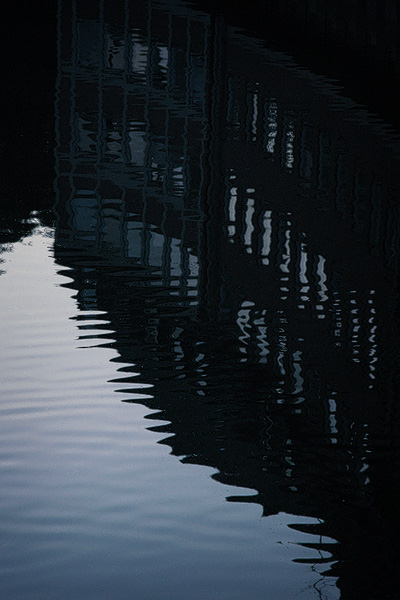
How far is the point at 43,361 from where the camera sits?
9.03 metres

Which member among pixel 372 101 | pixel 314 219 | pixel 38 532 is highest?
pixel 372 101

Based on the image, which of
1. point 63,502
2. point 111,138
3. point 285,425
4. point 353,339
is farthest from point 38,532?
point 111,138

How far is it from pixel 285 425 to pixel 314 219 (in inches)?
257

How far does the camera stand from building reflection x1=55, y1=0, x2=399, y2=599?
7.37m

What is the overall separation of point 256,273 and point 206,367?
3370mm

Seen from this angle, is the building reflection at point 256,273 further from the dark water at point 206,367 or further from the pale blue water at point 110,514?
the pale blue water at point 110,514

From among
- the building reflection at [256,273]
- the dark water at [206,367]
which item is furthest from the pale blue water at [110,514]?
the building reflection at [256,273]

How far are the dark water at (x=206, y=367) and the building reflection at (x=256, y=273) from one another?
3 cm

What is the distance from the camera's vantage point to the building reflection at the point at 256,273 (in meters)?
7.37

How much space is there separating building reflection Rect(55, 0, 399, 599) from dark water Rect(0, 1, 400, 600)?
0.03 meters

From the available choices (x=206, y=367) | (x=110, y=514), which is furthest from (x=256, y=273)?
(x=110, y=514)

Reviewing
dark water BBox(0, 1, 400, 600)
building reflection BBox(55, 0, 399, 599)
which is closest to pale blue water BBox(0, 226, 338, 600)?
dark water BBox(0, 1, 400, 600)

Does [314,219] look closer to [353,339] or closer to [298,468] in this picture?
[353,339]

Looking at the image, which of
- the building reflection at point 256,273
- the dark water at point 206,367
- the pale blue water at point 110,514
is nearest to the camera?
the pale blue water at point 110,514
